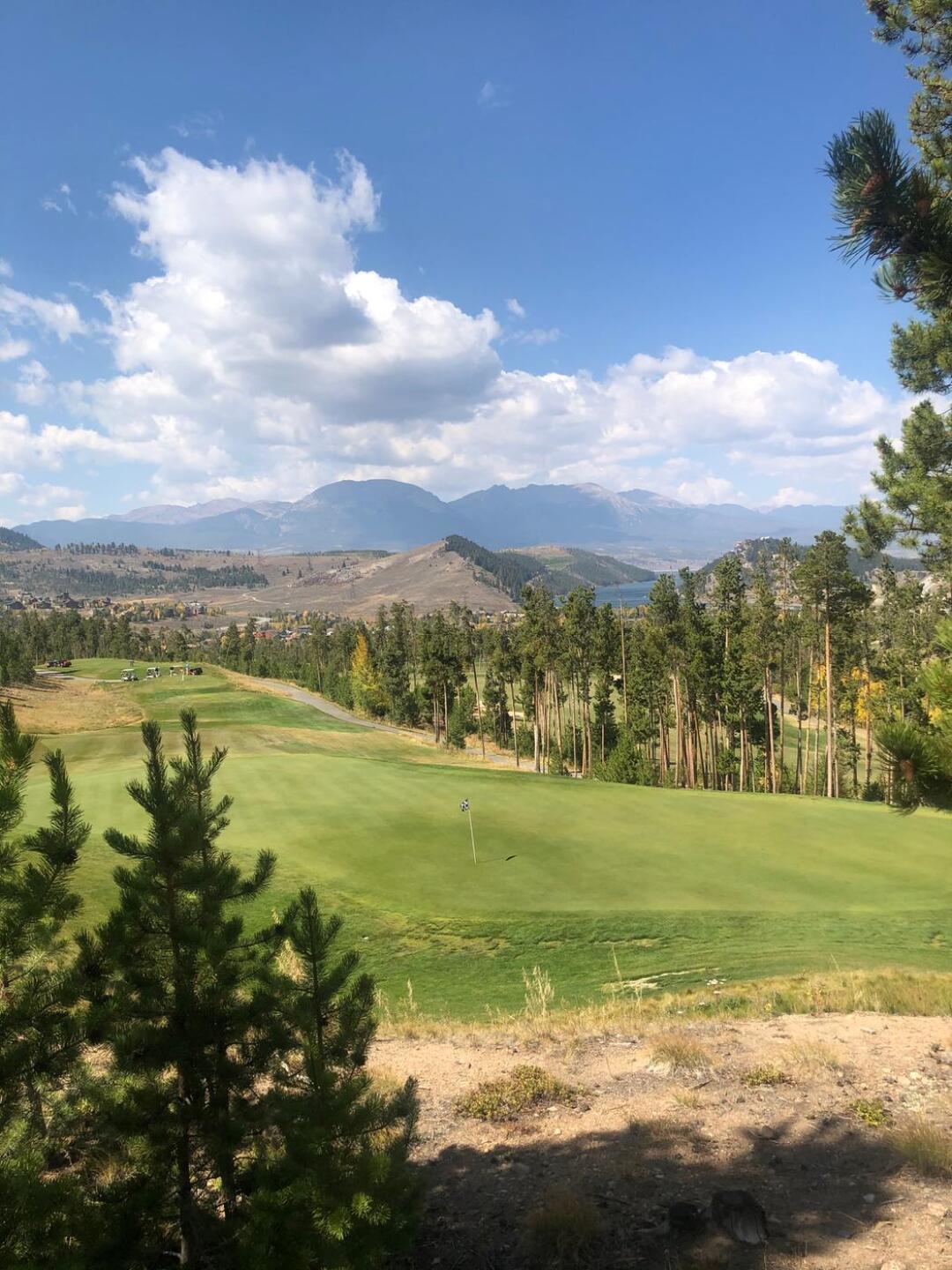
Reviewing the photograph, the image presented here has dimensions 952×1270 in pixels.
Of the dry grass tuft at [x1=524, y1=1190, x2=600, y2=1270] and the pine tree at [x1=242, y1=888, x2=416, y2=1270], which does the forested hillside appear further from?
the pine tree at [x1=242, y1=888, x2=416, y2=1270]

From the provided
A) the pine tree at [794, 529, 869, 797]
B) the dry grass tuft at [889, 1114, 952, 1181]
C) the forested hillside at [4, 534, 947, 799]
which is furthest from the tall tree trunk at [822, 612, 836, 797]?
the dry grass tuft at [889, 1114, 952, 1181]

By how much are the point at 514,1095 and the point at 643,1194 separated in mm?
2601

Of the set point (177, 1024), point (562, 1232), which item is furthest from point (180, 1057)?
point (562, 1232)

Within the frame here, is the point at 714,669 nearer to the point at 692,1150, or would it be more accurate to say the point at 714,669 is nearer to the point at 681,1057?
the point at 681,1057

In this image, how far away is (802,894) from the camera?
17891mm

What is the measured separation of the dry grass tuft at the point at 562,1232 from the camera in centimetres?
551

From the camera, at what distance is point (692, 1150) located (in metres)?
7.07

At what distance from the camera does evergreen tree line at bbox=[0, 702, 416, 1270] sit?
414 cm

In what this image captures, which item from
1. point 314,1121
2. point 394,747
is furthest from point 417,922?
point 394,747

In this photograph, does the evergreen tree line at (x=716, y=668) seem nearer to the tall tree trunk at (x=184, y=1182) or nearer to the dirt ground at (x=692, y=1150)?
the dirt ground at (x=692, y=1150)

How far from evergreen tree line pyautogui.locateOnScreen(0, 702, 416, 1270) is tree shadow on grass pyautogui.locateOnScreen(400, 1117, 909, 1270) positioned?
1652 mm

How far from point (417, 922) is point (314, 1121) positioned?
12557 mm

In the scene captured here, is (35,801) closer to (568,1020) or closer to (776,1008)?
(568,1020)

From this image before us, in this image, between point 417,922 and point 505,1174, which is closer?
point 505,1174
